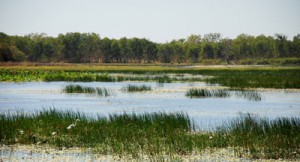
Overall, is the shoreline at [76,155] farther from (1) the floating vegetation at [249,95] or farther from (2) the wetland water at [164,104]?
(1) the floating vegetation at [249,95]

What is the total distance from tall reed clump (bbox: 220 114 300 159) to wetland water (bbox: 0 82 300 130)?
311 centimetres

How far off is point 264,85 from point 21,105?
818 inches

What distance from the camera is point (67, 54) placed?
14912cm

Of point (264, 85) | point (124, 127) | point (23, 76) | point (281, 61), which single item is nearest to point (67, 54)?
point (281, 61)

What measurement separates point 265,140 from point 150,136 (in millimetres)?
3455

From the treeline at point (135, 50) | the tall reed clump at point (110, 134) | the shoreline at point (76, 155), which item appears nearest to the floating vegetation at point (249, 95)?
the tall reed clump at point (110, 134)

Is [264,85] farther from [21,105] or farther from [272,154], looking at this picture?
[272,154]

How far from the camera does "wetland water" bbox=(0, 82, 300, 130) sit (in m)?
23.6

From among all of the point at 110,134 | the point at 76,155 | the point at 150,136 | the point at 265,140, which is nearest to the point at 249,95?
the point at 265,140

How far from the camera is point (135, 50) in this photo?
156 m

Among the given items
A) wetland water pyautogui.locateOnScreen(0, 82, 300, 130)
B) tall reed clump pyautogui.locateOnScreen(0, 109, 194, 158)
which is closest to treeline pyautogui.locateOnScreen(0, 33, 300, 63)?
wetland water pyautogui.locateOnScreen(0, 82, 300, 130)

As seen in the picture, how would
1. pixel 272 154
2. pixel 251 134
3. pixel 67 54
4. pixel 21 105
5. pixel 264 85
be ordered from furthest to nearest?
pixel 67 54 < pixel 264 85 < pixel 21 105 < pixel 251 134 < pixel 272 154

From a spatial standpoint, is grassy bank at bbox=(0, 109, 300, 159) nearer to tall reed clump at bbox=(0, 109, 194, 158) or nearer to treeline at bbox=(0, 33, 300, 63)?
tall reed clump at bbox=(0, 109, 194, 158)

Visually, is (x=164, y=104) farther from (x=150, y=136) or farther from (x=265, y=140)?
(x=265, y=140)
